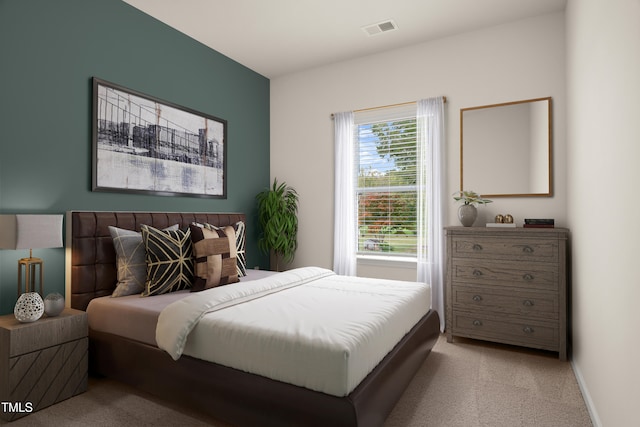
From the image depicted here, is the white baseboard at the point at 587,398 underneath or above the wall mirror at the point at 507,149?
underneath

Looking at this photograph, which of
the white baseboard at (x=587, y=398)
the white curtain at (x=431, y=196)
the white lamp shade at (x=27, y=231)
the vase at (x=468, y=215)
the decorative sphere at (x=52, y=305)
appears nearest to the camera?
the white baseboard at (x=587, y=398)

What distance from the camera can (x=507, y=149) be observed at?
11.4ft

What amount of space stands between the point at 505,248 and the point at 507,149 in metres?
1.01

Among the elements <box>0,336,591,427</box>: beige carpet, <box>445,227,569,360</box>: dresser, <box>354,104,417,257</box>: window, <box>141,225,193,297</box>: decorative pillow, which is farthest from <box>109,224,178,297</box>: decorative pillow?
<box>445,227,569,360</box>: dresser

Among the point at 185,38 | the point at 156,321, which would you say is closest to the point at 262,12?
the point at 185,38

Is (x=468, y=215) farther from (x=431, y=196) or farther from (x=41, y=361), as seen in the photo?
(x=41, y=361)

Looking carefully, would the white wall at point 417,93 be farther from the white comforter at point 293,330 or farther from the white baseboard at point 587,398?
the white comforter at point 293,330

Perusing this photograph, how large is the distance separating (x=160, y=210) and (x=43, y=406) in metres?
1.71

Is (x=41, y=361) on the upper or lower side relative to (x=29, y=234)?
lower

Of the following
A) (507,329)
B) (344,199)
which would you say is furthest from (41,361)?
(507,329)

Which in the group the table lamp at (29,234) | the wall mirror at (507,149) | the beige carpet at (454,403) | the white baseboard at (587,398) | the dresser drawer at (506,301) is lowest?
the beige carpet at (454,403)

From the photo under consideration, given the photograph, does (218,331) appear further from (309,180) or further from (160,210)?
(309,180)

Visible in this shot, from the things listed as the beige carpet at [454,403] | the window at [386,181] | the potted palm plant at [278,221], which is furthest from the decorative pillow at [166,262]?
the window at [386,181]

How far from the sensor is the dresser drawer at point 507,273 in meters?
2.95
